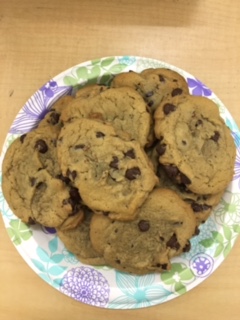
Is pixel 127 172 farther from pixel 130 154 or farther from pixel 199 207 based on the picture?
pixel 199 207


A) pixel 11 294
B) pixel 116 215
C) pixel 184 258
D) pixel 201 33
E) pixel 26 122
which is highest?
pixel 201 33

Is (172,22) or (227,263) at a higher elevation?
(172,22)

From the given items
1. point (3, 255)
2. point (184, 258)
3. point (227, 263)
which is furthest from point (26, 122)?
point (227, 263)

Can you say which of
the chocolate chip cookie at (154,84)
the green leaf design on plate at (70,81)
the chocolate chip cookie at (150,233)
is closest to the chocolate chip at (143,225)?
the chocolate chip cookie at (150,233)

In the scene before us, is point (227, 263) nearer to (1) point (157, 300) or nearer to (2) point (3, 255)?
(1) point (157, 300)

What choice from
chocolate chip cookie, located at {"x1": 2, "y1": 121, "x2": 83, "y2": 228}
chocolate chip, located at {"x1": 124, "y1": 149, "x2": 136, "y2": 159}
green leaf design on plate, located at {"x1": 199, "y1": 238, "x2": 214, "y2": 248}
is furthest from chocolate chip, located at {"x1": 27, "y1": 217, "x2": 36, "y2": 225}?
green leaf design on plate, located at {"x1": 199, "y1": 238, "x2": 214, "y2": 248}

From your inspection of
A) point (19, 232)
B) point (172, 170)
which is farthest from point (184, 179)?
point (19, 232)
